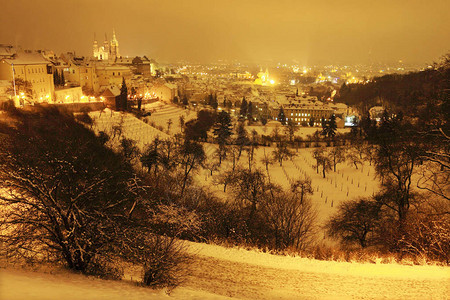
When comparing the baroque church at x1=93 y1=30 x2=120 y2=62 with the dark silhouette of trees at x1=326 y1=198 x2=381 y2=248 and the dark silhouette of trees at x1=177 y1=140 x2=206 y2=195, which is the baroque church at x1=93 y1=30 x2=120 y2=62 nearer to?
the dark silhouette of trees at x1=177 y1=140 x2=206 y2=195

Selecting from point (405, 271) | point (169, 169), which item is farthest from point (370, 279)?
point (169, 169)

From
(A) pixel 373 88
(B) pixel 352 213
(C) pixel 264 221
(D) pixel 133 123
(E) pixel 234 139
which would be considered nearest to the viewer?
(C) pixel 264 221

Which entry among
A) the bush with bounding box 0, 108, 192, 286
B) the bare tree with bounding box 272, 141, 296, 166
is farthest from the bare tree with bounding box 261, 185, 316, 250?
the bare tree with bounding box 272, 141, 296, 166

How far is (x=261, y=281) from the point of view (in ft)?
27.7

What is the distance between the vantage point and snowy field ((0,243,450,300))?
18.5 feet

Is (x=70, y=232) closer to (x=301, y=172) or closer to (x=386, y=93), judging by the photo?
(x=301, y=172)

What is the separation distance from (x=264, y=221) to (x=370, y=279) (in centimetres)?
606

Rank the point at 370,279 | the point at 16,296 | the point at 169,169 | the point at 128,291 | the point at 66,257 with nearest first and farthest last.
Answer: the point at 16,296
the point at 128,291
the point at 66,257
the point at 370,279
the point at 169,169

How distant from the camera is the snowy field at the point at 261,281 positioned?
Result: 565 cm

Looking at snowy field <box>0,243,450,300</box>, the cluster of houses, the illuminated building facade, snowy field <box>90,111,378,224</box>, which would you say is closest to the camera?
snowy field <box>0,243,450,300</box>

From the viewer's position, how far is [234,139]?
34688 mm

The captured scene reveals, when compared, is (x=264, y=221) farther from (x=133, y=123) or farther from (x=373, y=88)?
(x=373, y=88)

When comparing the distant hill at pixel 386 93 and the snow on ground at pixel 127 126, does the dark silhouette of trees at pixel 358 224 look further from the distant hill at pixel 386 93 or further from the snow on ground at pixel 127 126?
the distant hill at pixel 386 93

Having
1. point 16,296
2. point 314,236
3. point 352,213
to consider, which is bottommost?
point 314,236
